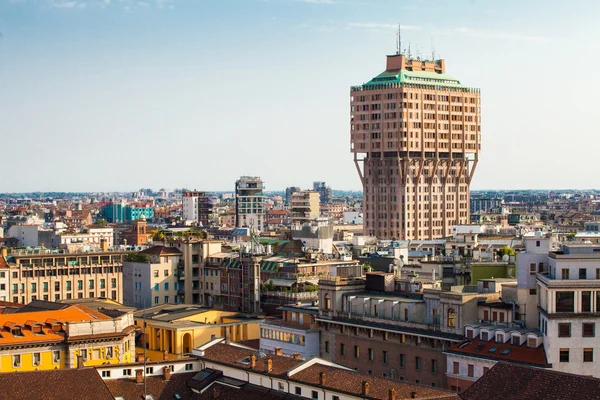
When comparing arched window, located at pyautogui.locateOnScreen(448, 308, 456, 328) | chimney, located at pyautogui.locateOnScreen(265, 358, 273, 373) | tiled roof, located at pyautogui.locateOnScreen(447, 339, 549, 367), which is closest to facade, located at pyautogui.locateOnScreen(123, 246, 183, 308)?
arched window, located at pyautogui.locateOnScreen(448, 308, 456, 328)

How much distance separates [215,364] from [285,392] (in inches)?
374

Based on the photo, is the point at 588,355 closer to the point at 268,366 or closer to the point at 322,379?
the point at 322,379

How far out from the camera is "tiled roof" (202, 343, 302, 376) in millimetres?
80000

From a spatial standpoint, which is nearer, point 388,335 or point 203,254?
point 388,335

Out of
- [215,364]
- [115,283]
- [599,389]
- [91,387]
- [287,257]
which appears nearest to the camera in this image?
[599,389]

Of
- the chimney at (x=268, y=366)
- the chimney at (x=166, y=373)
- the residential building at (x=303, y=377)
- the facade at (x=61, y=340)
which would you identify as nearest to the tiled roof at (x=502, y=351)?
the residential building at (x=303, y=377)

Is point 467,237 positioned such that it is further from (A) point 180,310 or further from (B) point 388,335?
(B) point 388,335

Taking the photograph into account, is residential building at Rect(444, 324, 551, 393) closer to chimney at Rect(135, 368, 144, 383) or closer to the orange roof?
chimney at Rect(135, 368, 144, 383)

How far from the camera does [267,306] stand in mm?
124562

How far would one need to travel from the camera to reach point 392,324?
91.9 m

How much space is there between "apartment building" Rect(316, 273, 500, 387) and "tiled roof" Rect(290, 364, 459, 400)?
11.4 meters

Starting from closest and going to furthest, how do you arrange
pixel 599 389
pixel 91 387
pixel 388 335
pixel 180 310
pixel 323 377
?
pixel 599 389
pixel 323 377
pixel 91 387
pixel 388 335
pixel 180 310

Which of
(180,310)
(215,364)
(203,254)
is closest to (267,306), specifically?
(180,310)

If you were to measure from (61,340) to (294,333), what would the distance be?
18113 mm
